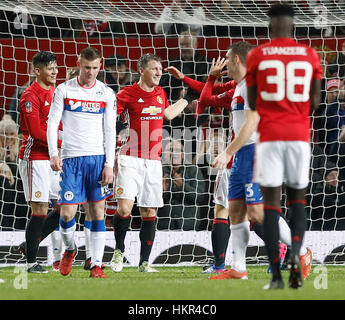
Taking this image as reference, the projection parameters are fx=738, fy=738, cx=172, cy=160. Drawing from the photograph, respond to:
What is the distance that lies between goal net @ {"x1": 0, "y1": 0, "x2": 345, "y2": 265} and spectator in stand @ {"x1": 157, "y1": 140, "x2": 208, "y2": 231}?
0.01 metres

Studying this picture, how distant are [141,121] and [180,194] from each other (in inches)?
82.2

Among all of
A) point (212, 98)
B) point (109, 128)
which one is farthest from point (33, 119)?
point (212, 98)

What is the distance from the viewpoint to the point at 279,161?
468 centimetres

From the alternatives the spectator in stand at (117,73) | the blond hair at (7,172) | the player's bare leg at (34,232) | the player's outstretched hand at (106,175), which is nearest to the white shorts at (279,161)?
the player's outstretched hand at (106,175)

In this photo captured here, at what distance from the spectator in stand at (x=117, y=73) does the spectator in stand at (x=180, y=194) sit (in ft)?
3.84

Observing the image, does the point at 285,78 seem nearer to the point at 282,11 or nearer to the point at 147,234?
the point at 282,11

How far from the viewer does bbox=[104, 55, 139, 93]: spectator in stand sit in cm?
985

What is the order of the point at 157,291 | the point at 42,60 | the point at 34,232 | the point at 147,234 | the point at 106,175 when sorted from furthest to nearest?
the point at 147,234, the point at 42,60, the point at 34,232, the point at 106,175, the point at 157,291

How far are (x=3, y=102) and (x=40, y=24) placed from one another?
4.79 feet

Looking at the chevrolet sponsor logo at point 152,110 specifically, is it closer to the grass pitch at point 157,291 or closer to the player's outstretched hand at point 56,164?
the player's outstretched hand at point 56,164

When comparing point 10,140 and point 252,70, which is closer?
point 252,70

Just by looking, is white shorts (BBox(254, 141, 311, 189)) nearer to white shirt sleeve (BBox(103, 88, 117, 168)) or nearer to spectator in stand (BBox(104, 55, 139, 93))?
white shirt sleeve (BBox(103, 88, 117, 168))

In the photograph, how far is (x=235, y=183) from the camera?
5883mm

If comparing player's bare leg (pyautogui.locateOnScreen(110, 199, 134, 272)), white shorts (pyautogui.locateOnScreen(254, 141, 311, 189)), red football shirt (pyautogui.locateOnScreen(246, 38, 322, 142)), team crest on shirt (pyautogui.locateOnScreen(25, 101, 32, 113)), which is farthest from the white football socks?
team crest on shirt (pyautogui.locateOnScreen(25, 101, 32, 113))
